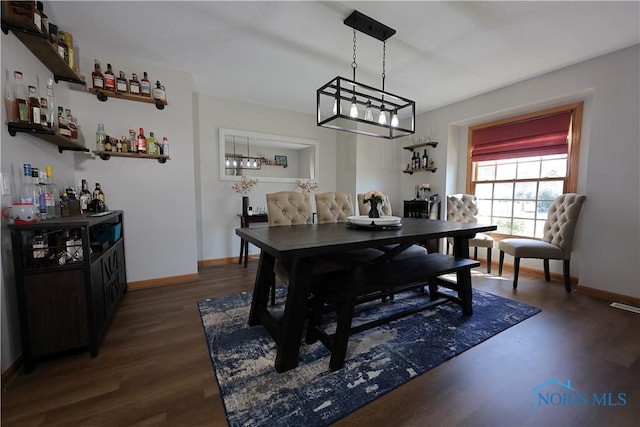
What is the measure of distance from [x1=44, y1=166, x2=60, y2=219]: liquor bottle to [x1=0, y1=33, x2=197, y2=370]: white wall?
29 cm

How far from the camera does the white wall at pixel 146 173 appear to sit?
264 centimetres

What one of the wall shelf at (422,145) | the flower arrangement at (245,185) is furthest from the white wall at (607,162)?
the flower arrangement at (245,185)

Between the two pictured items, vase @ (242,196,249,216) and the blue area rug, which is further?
vase @ (242,196,249,216)

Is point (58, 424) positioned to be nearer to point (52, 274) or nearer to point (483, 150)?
Answer: point (52, 274)

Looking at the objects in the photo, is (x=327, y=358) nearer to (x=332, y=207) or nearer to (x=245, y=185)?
(x=332, y=207)

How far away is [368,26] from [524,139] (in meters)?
2.84

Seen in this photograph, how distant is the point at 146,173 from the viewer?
2.91m

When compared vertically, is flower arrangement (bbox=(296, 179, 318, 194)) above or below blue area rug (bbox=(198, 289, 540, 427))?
above

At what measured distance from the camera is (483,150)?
4.01 metres

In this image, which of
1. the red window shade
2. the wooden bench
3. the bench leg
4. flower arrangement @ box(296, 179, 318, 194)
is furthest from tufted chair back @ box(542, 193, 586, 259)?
flower arrangement @ box(296, 179, 318, 194)

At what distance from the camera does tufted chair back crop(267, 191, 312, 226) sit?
245cm

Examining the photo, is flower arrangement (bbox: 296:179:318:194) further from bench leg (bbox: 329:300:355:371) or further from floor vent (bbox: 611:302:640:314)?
floor vent (bbox: 611:302:640:314)

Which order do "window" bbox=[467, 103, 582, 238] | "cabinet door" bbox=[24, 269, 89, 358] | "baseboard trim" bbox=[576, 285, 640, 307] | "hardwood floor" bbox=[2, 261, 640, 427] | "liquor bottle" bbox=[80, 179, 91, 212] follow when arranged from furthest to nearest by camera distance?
1. "window" bbox=[467, 103, 582, 238]
2. "baseboard trim" bbox=[576, 285, 640, 307]
3. "liquor bottle" bbox=[80, 179, 91, 212]
4. "cabinet door" bbox=[24, 269, 89, 358]
5. "hardwood floor" bbox=[2, 261, 640, 427]

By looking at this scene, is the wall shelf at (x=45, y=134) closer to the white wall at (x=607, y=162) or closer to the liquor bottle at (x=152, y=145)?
the liquor bottle at (x=152, y=145)
